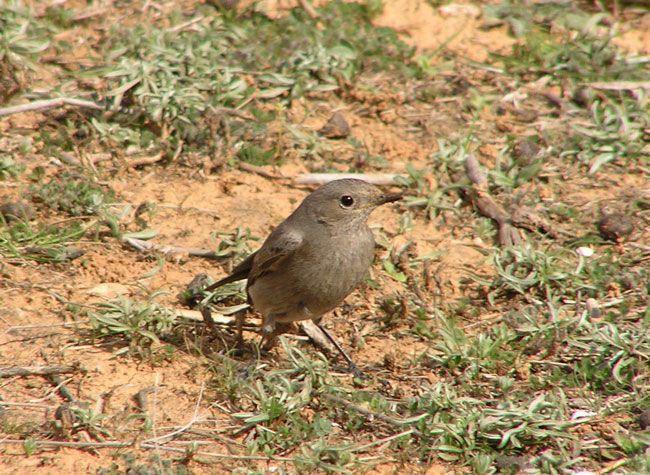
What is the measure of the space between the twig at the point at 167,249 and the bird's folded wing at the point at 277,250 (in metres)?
0.94

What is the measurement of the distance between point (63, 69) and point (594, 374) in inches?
251

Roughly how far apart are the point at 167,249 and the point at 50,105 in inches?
83.9

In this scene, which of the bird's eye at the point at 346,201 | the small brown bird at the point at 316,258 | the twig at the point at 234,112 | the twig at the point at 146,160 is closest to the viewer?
the small brown bird at the point at 316,258

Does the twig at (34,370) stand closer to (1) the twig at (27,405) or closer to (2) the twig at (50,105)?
(1) the twig at (27,405)

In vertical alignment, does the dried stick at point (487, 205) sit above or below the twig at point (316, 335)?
above

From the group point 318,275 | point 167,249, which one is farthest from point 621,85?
point 167,249

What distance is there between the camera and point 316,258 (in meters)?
7.42

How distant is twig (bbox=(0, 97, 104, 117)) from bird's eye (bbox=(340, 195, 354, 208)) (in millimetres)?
3125

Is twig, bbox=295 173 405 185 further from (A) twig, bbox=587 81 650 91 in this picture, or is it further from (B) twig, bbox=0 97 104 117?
(A) twig, bbox=587 81 650 91

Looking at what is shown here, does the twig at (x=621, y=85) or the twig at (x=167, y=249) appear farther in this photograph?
the twig at (x=621, y=85)

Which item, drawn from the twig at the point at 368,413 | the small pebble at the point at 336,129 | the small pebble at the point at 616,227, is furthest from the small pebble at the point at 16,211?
the small pebble at the point at 616,227

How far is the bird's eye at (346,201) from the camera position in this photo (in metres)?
7.62

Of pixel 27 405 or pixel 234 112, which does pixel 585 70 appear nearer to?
pixel 234 112

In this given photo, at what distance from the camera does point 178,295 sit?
8.09 metres
